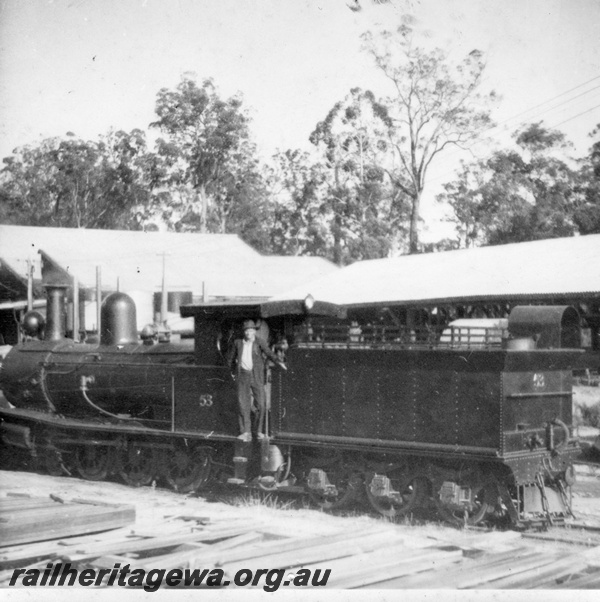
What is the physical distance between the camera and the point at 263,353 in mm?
10828

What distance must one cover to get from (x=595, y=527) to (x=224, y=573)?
4.73 metres

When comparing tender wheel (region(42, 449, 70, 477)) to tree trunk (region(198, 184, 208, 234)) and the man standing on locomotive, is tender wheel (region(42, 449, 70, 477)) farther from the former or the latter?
tree trunk (region(198, 184, 208, 234))

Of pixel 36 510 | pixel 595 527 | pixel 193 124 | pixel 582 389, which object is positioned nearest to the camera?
pixel 36 510

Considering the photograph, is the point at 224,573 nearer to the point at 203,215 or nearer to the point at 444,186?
the point at 444,186

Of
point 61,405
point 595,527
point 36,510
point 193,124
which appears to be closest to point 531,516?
point 595,527

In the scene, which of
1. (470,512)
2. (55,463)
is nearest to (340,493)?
(470,512)

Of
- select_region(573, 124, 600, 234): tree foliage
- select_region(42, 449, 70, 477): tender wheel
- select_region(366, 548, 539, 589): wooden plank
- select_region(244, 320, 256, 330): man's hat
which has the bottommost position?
select_region(42, 449, 70, 477): tender wheel

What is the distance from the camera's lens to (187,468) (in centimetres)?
1186

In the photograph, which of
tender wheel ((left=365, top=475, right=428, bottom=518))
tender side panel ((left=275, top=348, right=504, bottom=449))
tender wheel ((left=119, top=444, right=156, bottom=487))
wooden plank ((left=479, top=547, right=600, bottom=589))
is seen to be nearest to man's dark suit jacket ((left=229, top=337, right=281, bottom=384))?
tender side panel ((left=275, top=348, right=504, bottom=449))

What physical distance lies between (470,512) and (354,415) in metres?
1.67

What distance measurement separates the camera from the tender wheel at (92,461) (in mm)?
12812

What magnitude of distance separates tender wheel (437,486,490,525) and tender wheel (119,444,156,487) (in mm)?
4327

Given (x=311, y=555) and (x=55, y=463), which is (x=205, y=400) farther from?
(x=311, y=555)

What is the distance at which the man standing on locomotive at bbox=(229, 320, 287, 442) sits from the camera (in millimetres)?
10664
